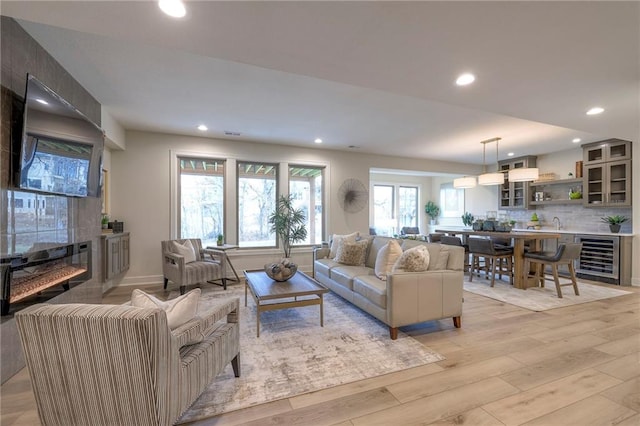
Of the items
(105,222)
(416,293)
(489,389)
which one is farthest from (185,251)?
(489,389)

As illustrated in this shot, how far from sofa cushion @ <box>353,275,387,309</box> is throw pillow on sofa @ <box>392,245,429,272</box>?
260 millimetres

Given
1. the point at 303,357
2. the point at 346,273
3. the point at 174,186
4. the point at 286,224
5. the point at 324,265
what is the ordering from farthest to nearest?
the point at 286,224 → the point at 174,186 → the point at 324,265 → the point at 346,273 → the point at 303,357

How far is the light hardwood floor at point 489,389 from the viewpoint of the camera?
169 cm

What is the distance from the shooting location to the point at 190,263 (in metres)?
4.40

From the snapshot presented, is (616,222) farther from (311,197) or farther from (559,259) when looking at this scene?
(311,197)

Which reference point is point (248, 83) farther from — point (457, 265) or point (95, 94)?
point (457, 265)

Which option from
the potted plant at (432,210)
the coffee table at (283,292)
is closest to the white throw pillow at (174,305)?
the coffee table at (283,292)

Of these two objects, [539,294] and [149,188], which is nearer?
[539,294]

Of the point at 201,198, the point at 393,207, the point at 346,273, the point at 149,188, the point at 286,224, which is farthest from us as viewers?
the point at 393,207

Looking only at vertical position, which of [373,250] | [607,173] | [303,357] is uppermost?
[607,173]

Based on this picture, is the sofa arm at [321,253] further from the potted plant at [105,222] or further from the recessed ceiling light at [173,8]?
the recessed ceiling light at [173,8]

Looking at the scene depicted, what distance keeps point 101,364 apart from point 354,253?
3.17 meters

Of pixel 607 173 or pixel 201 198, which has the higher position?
pixel 607 173

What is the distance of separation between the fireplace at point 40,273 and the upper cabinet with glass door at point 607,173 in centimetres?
832
